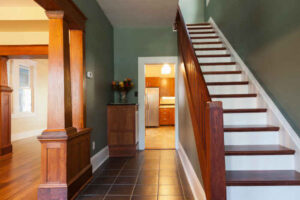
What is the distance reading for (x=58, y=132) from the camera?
2.34 metres

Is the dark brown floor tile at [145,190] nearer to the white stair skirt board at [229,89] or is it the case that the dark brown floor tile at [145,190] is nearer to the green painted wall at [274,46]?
the white stair skirt board at [229,89]

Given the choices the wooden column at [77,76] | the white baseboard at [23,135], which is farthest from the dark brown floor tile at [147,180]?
the white baseboard at [23,135]

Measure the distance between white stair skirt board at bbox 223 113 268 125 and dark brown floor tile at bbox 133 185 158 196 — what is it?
3.96 feet

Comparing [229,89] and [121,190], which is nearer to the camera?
[121,190]

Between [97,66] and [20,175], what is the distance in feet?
6.85

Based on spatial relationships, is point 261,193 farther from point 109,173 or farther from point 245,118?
point 109,173

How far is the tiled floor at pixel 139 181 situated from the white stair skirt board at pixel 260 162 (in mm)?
743

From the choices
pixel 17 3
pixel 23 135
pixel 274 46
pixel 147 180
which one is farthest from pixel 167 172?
pixel 23 135

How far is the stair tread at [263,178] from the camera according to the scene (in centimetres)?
171

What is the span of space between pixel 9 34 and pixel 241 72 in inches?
183

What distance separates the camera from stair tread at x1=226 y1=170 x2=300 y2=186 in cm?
171

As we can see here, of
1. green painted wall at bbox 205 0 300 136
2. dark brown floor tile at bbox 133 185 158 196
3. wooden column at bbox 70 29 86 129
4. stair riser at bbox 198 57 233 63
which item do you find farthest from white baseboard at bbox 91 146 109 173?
green painted wall at bbox 205 0 300 136

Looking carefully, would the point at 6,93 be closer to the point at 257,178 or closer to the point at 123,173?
the point at 123,173

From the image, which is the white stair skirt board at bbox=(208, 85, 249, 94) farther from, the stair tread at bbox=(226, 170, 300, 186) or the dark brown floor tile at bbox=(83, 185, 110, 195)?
the dark brown floor tile at bbox=(83, 185, 110, 195)
